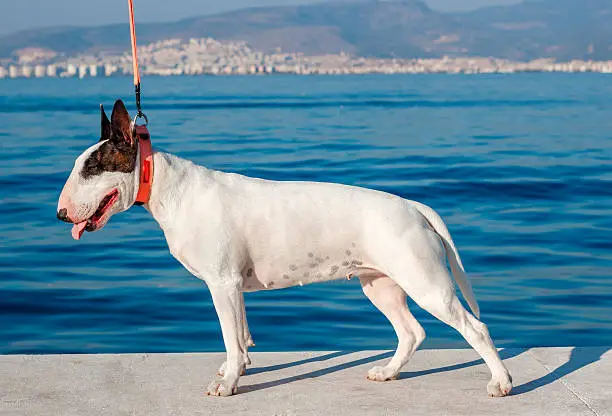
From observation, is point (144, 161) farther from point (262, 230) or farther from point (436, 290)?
point (436, 290)

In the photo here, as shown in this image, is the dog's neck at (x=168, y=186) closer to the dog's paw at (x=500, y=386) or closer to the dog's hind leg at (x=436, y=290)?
the dog's hind leg at (x=436, y=290)

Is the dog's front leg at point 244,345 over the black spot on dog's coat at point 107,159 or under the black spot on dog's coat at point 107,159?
under

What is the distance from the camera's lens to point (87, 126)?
55.7 metres

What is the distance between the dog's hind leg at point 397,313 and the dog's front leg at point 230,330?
0.87m

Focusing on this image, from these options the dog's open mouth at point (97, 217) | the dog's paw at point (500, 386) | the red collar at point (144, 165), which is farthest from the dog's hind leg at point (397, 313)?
the dog's open mouth at point (97, 217)

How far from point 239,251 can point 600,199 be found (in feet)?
67.0

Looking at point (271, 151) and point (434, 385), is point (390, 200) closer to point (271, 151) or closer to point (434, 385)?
point (434, 385)

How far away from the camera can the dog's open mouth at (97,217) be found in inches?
249

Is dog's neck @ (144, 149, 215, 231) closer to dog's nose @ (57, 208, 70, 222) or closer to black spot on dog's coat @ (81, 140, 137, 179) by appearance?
black spot on dog's coat @ (81, 140, 137, 179)

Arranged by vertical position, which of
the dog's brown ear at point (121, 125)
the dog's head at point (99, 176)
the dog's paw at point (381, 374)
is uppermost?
the dog's brown ear at point (121, 125)

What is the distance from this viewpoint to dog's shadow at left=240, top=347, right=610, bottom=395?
260 inches

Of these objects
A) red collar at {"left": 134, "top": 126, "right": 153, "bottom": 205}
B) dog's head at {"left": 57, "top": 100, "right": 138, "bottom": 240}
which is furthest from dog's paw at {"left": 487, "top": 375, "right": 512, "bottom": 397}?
dog's head at {"left": 57, "top": 100, "right": 138, "bottom": 240}

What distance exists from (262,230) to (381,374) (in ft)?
3.92

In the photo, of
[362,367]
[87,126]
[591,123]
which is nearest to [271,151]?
[87,126]
